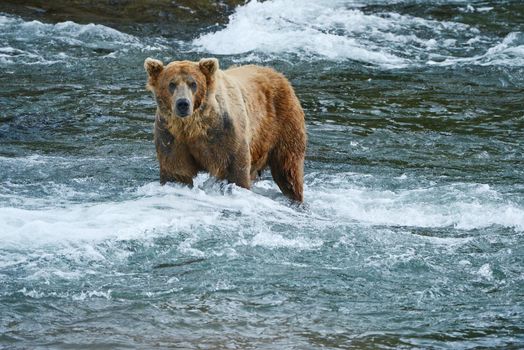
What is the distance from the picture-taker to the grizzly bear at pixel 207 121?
8.23m

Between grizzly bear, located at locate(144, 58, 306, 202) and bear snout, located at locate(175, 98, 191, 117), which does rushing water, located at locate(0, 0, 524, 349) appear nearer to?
grizzly bear, located at locate(144, 58, 306, 202)

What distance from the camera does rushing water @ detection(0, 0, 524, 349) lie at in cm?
614

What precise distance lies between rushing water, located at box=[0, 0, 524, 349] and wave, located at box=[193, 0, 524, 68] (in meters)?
0.07

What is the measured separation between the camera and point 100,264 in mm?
6930

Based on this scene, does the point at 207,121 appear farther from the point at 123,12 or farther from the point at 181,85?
the point at 123,12

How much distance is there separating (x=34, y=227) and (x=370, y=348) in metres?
2.83

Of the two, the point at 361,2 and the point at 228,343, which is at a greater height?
the point at 361,2

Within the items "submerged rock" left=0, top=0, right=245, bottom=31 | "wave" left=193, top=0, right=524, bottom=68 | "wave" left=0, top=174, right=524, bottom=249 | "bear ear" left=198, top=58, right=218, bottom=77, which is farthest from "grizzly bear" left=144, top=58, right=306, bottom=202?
"submerged rock" left=0, top=0, right=245, bottom=31

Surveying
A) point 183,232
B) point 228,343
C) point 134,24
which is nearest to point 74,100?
point 134,24

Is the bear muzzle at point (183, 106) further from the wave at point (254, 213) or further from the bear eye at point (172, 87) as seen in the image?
the wave at point (254, 213)

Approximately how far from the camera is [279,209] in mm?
8773

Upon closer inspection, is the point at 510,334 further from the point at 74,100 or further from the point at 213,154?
the point at 74,100

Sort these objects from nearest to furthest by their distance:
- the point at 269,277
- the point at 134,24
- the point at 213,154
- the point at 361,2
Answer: the point at 269,277
the point at 213,154
the point at 134,24
the point at 361,2

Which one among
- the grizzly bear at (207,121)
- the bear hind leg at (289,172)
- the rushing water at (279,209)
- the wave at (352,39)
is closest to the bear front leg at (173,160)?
the grizzly bear at (207,121)
